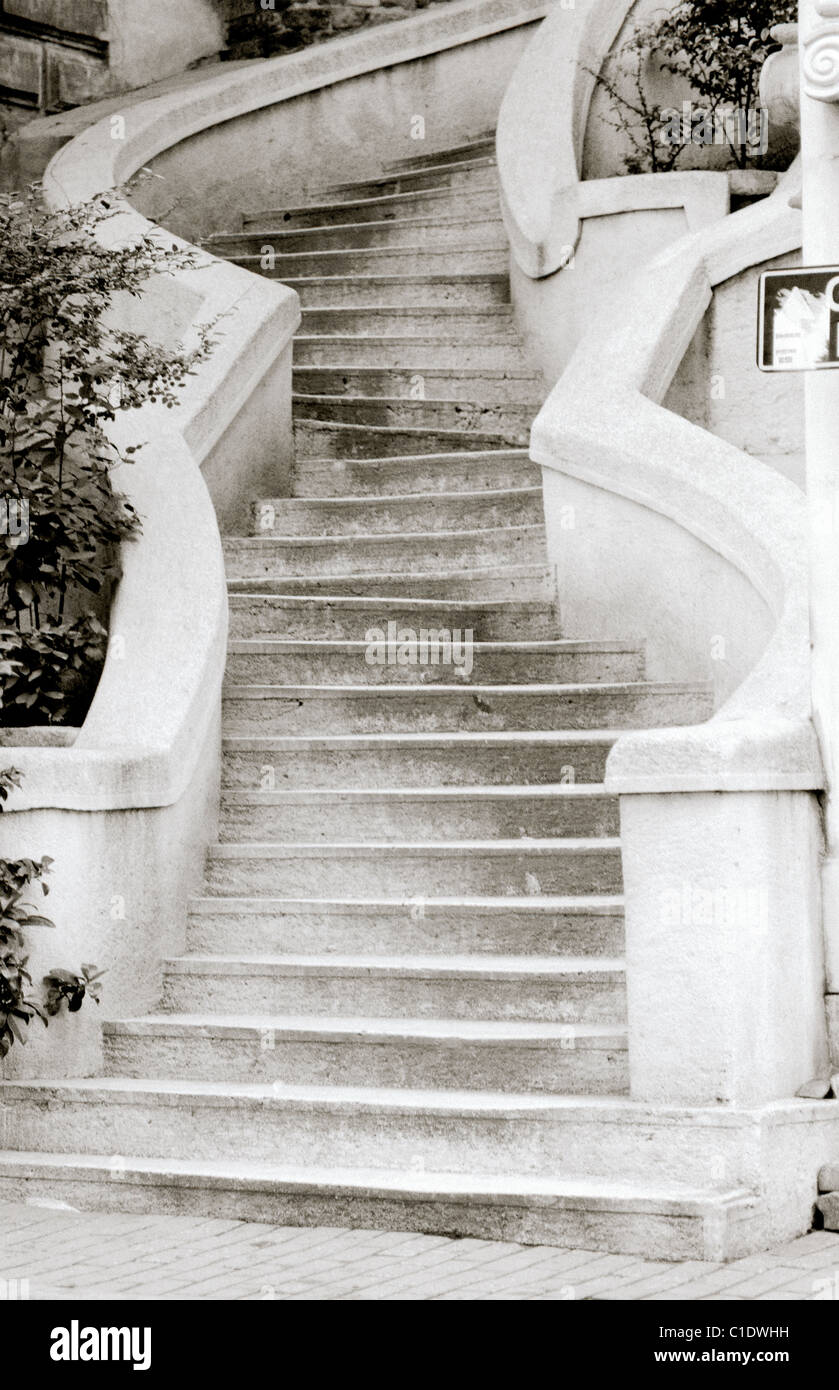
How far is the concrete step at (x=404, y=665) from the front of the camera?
7816 millimetres

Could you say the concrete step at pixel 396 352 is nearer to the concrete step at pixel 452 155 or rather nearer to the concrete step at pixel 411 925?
the concrete step at pixel 452 155

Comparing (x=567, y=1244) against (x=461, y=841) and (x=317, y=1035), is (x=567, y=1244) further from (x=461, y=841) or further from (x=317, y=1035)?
(x=461, y=841)

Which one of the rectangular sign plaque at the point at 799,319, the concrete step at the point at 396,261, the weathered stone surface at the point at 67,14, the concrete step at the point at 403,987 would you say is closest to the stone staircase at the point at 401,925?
the concrete step at the point at 403,987

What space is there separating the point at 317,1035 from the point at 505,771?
4.82 feet

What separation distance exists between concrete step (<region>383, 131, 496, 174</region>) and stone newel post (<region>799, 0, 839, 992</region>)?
7.02 metres

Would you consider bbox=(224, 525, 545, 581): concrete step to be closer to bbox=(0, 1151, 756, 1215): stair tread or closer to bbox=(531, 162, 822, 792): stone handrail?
bbox=(531, 162, 822, 792): stone handrail

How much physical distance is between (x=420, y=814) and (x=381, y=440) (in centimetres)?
311

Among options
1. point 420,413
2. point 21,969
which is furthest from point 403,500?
point 21,969

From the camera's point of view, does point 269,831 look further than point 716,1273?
Yes

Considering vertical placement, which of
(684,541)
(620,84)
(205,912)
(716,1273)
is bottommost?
(716,1273)

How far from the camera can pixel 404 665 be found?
25.8ft

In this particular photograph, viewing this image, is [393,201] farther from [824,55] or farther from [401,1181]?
[401,1181]

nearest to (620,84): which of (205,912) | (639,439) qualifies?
(639,439)

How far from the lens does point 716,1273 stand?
5043mm
